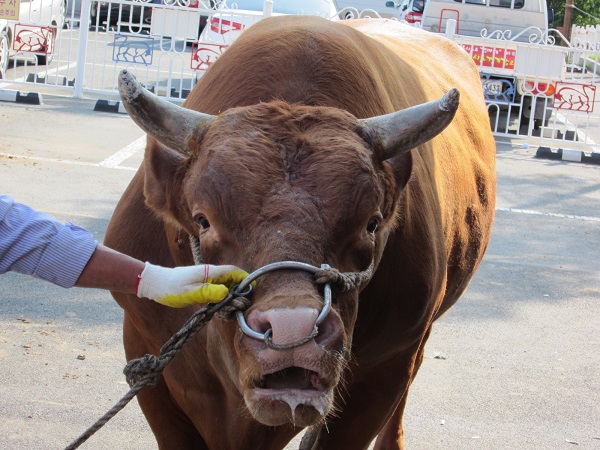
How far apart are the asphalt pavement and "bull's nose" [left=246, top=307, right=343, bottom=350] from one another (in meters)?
2.33

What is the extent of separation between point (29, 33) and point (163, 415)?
39.0ft

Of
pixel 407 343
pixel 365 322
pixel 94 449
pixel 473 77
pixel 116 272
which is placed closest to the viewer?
pixel 116 272

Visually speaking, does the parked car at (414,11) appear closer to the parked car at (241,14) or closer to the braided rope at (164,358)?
the parked car at (241,14)

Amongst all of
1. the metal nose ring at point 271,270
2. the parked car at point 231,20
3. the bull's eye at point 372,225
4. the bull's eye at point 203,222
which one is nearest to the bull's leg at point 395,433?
the bull's eye at point 372,225

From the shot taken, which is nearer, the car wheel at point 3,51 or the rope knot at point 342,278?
the rope knot at point 342,278

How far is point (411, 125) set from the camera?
3.07 metres

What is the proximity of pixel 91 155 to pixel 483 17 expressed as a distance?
9.19 metres

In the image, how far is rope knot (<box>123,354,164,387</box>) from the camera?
296cm

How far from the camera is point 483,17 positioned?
1689 cm

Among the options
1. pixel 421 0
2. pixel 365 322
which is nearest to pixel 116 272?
pixel 365 322

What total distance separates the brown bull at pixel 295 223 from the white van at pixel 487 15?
1259cm

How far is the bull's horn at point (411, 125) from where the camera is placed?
3049 millimetres

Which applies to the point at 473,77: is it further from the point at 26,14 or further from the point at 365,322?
the point at 26,14

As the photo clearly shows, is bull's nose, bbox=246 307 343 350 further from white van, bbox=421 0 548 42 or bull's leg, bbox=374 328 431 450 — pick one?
white van, bbox=421 0 548 42
